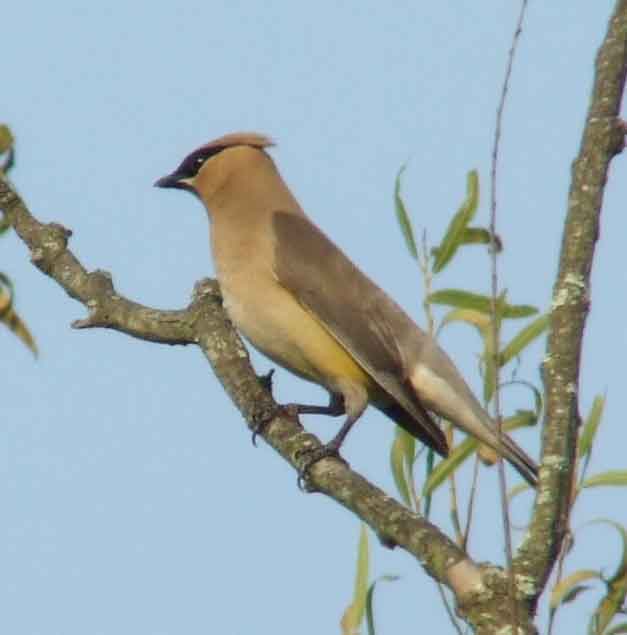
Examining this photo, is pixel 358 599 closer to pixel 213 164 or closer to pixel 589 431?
pixel 589 431

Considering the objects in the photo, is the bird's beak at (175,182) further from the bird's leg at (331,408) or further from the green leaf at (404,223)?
the green leaf at (404,223)

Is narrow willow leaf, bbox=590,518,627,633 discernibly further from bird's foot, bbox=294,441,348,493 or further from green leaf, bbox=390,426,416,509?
bird's foot, bbox=294,441,348,493

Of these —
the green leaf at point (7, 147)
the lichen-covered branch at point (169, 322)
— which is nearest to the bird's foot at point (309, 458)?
the lichen-covered branch at point (169, 322)

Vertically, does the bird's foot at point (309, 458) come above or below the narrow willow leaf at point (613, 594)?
above

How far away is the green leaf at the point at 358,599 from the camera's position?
142 inches

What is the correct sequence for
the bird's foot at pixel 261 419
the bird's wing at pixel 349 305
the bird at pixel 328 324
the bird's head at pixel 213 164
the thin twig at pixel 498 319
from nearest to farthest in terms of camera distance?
the thin twig at pixel 498 319 < the bird's foot at pixel 261 419 < the bird at pixel 328 324 < the bird's wing at pixel 349 305 < the bird's head at pixel 213 164

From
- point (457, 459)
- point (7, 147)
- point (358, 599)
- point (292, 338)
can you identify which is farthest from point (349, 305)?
point (358, 599)

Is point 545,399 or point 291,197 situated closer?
point 545,399

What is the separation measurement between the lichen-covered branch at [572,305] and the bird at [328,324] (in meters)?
2.30

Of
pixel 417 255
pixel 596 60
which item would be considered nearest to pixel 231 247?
pixel 417 255

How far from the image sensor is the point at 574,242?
11.2 feet

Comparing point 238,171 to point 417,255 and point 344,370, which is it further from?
point 417,255

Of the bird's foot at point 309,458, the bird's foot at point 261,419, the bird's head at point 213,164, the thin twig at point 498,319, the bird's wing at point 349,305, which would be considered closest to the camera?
the thin twig at point 498,319

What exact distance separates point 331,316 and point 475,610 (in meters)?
3.03
